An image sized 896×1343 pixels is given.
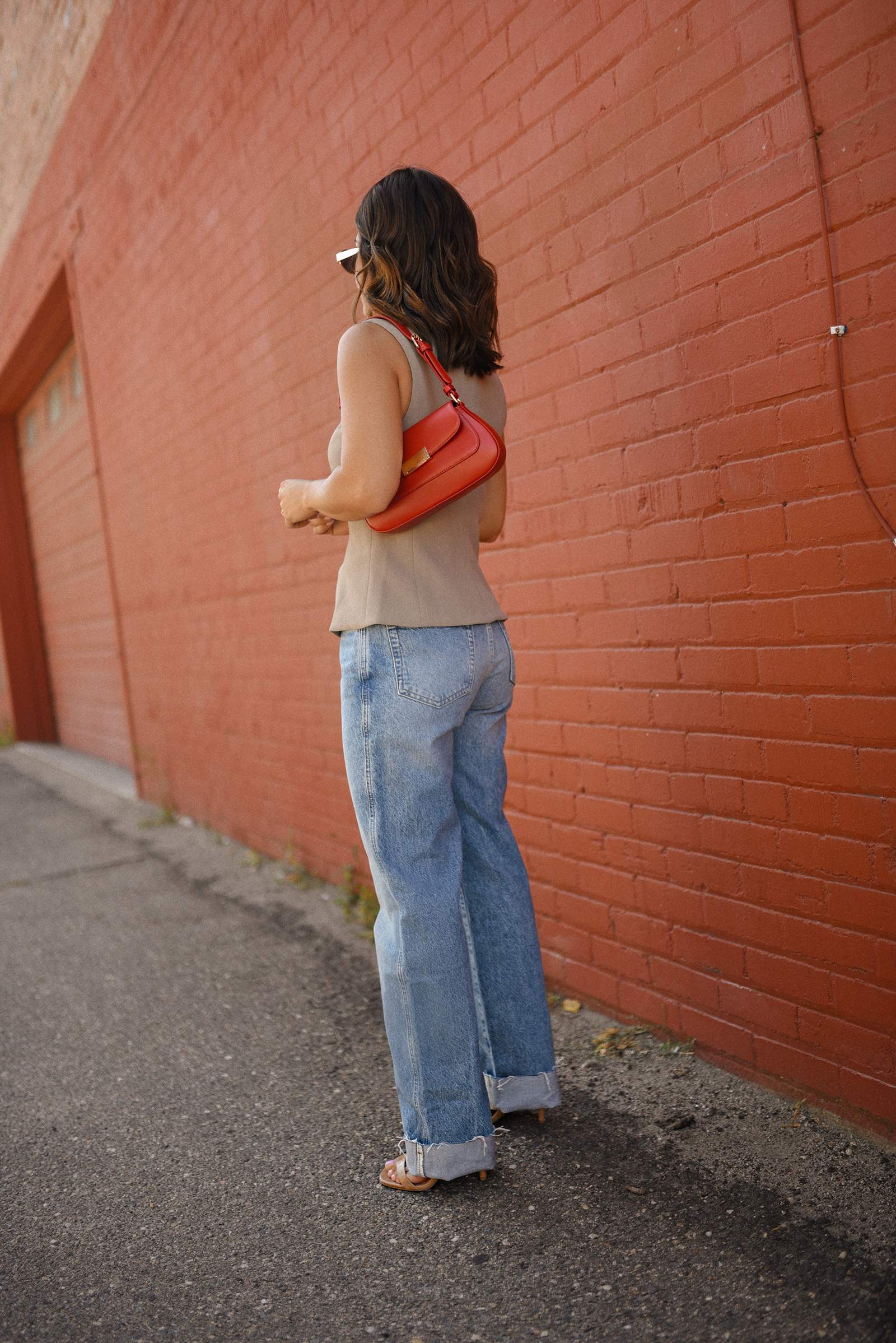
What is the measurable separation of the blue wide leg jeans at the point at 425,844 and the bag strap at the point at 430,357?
452mm

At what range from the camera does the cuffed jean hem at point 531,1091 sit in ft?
7.36

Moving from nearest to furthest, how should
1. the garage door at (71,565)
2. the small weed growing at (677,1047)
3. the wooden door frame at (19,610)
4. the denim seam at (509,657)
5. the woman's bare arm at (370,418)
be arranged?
1. the woman's bare arm at (370,418)
2. the denim seam at (509,657)
3. the small weed growing at (677,1047)
4. the garage door at (71,565)
5. the wooden door frame at (19,610)

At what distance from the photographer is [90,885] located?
15.7ft

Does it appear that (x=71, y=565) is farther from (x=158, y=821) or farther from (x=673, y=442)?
(x=673, y=442)

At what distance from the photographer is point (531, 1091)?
225 cm

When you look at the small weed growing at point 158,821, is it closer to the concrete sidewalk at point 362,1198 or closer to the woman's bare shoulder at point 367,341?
the concrete sidewalk at point 362,1198

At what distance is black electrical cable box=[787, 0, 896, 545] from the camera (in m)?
1.88

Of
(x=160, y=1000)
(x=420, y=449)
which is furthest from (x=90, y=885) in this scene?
(x=420, y=449)

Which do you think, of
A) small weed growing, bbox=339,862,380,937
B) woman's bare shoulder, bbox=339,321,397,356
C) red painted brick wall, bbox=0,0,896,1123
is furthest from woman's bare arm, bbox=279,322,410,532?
small weed growing, bbox=339,862,380,937

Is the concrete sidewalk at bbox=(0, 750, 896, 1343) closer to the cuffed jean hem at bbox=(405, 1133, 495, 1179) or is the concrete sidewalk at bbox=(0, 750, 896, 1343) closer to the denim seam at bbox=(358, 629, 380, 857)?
the cuffed jean hem at bbox=(405, 1133, 495, 1179)

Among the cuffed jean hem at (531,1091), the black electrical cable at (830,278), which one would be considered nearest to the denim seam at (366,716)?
the cuffed jean hem at (531,1091)

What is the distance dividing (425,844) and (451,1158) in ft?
2.13

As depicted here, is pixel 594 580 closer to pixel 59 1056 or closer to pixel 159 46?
pixel 59 1056

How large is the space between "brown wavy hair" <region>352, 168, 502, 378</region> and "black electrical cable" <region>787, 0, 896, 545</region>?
0.66 m
